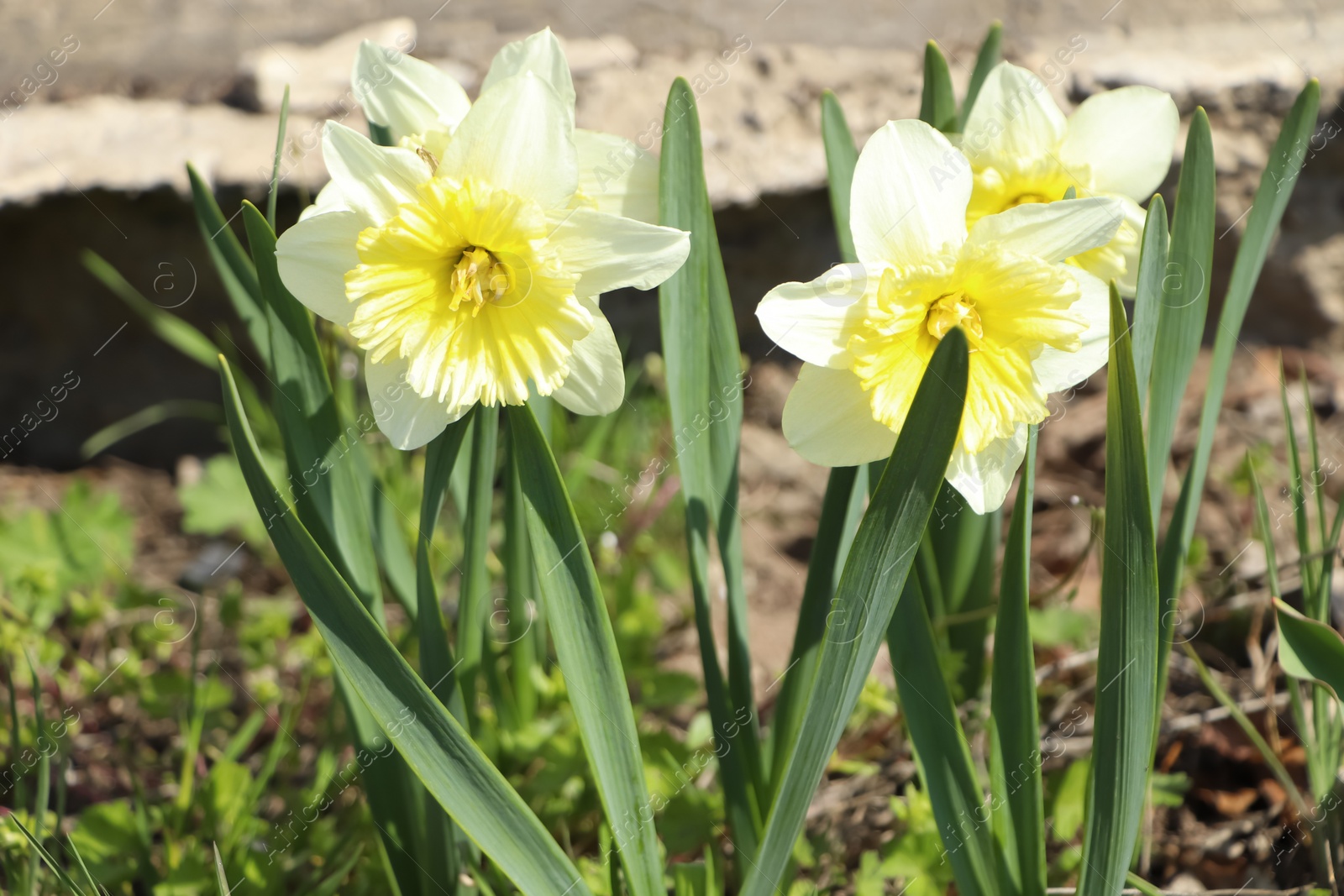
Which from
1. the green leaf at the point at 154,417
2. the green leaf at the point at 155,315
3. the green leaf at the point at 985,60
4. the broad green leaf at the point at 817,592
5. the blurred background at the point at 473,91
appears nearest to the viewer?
the broad green leaf at the point at 817,592

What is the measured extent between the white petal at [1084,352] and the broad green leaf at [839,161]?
27cm

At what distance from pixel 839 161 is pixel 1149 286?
1.33ft

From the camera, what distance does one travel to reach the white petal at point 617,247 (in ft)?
2.76

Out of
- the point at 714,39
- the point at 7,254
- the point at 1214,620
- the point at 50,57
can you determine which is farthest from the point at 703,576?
the point at 50,57

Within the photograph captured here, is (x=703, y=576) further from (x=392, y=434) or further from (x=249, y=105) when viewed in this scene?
(x=249, y=105)

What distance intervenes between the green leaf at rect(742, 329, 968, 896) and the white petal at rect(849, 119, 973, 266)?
168 mm

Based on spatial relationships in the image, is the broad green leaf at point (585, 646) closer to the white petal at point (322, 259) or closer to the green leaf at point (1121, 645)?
the white petal at point (322, 259)

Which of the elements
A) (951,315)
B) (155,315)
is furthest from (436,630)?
(155,315)

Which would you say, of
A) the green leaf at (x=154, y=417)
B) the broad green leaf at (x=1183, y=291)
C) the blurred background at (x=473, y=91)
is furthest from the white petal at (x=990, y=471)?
the green leaf at (x=154, y=417)

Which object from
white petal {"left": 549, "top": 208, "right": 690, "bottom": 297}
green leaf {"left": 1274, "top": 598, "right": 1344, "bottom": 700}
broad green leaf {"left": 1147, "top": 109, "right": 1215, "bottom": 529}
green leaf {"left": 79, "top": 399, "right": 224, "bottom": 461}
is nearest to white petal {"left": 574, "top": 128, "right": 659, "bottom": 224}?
white petal {"left": 549, "top": 208, "right": 690, "bottom": 297}

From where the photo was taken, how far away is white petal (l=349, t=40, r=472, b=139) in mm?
950

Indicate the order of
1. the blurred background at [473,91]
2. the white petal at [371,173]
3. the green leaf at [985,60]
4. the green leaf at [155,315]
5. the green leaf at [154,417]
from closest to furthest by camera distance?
the white petal at [371,173] < the green leaf at [985,60] < the green leaf at [155,315] < the blurred background at [473,91] < the green leaf at [154,417]

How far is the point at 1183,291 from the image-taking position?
101 cm

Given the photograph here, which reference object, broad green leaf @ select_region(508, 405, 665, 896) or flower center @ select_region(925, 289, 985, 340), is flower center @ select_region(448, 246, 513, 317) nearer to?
broad green leaf @ select_region(508, 405, 665, 896)
